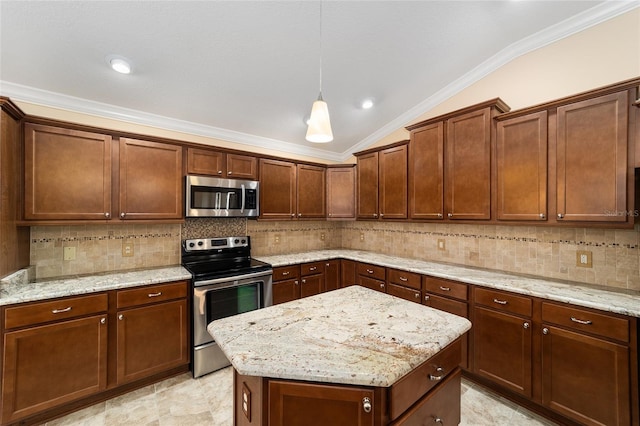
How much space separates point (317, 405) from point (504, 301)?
1.97 m

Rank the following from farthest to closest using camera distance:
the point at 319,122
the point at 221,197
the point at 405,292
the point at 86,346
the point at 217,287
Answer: the point at 221,197
the point at 405,292
the point at 217,287
the point at 86,346
the point at 319,122

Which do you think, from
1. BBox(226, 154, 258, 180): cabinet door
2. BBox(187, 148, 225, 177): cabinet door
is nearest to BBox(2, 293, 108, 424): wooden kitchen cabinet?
BBox(187, 148, 225, 177): cabinet door

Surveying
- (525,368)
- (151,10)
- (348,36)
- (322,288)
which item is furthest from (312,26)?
(525,368)

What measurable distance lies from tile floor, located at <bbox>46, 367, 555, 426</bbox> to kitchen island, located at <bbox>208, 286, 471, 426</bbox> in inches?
41.4

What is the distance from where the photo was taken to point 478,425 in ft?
6.50

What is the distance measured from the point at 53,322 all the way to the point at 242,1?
274 cm

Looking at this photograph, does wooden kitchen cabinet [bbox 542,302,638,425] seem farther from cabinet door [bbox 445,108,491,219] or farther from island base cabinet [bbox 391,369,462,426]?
island base cabinet [bbox 391,369,462,426]

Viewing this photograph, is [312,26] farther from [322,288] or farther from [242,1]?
[322,288]

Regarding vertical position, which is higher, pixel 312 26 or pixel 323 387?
pixel 312 26

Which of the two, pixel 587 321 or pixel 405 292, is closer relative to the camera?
pixel 587 321

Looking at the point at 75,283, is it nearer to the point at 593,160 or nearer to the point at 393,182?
the point at 393,182

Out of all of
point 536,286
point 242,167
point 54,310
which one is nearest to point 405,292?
point 536,286

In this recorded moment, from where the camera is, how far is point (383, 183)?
11.9ft

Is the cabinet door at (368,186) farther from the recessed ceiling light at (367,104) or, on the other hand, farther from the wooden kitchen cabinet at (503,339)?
the wooden kitchen cabinet at (503,339)
